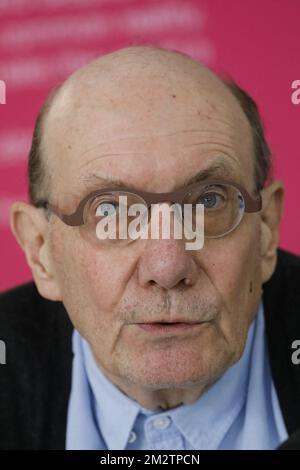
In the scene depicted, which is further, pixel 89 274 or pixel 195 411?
pixel 195 411

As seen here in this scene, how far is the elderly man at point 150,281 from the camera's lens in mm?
1256

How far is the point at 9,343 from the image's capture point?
158cm

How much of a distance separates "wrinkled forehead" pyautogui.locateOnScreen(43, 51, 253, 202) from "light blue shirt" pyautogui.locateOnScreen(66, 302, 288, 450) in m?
0.39

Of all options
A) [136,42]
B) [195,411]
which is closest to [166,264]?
[195,411]

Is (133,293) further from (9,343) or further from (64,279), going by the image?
(9,343)

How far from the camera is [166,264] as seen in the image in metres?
1.20

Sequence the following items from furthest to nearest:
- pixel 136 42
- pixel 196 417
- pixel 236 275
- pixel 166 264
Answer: pixel 136 42
pixel 196 417
pixel 236 275
pixel 166 264

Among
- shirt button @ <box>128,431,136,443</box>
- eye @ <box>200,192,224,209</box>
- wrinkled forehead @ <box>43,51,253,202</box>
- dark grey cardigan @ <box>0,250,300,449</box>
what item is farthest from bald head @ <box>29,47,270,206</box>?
shirt button @ <box>128,431,136,443</box>

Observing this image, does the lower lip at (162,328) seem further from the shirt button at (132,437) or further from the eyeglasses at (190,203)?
the shirt button at (132,437)

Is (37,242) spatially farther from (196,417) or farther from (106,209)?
(196,417)

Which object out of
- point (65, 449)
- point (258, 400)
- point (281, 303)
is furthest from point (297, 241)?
point (65, 449)

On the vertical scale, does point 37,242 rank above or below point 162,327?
above

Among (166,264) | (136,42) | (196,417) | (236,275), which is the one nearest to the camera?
(166,264)

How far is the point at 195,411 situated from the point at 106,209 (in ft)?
1.42
